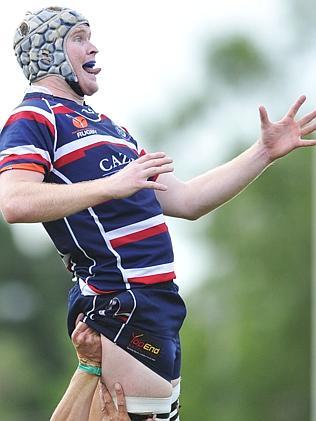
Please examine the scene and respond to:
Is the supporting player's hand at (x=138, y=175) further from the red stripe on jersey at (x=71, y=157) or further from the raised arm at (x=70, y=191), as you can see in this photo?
the red stripe on jersey at (x=71, y=157)

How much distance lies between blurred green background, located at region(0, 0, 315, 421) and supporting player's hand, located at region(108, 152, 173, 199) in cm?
2538

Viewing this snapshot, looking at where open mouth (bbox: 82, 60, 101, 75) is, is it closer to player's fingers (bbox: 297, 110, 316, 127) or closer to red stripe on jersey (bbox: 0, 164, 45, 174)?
red stripe on jersey (bbox: 0, 164, 45, 174)

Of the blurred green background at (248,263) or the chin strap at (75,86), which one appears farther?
the blurred green background at (248,263)

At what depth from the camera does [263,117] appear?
8.89m

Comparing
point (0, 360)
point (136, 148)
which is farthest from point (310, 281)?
point (136, 148)

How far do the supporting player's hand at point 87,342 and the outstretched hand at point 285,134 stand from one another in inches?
51.9

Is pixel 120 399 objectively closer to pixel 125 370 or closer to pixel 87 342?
pixel 125 370

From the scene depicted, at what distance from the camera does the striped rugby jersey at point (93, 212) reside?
8500mm

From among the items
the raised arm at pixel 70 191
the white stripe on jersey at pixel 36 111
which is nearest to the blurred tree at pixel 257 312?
the white stripe on jersey at pixel 36 111

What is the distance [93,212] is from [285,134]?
3.77 feet

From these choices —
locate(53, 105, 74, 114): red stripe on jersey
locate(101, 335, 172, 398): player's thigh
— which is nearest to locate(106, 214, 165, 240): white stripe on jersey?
locate(101, 335, 172, 398): player's thigh

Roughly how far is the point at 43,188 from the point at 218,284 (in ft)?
99.0

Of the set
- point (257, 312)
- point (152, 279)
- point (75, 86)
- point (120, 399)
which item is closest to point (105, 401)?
point (120, 399)

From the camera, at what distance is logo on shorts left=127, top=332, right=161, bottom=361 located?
8.66m
